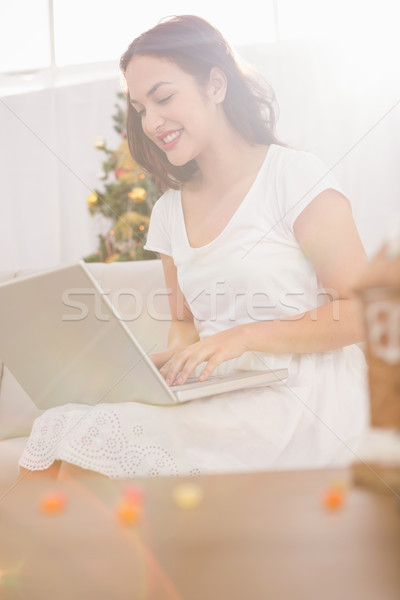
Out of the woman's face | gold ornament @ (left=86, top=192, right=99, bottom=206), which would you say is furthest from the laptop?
gold ornament @ (left=86, top=192, right=99, bottom=206)

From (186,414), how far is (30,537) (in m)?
0.46

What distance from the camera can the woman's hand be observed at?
971mm

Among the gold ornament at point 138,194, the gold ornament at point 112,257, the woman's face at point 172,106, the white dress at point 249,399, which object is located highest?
the woman's face at point 172,106

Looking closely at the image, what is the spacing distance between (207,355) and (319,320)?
0.66 feet

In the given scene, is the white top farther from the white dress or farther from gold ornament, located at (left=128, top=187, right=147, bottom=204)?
gold ornament, located at (left=128, top=187, right=147, bottom=204)

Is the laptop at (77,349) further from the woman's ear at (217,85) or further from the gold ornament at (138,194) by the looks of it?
the gold ornament at (138,194)

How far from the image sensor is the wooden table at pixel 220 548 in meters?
0.37

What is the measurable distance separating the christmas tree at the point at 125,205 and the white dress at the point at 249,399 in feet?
6.54

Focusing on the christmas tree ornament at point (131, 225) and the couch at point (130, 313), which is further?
the christmas tree ornament at point (131, 225)

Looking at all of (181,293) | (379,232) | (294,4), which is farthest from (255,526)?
(294,4)

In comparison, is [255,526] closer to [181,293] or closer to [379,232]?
[181,293]

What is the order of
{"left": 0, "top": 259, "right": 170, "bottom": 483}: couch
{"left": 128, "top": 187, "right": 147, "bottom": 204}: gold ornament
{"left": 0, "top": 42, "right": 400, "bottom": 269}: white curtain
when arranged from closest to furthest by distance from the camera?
{"left": 0, "top": 259, "right": 170, "bottom": 483}: couch, {"left": 128, "top": 187, "right": 147, "bottom": 204}: gold ornament, {"left": 0, "top": 42, "right": 400, "bottom": 269}: white curtain

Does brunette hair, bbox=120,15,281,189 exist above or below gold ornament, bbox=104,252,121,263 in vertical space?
above

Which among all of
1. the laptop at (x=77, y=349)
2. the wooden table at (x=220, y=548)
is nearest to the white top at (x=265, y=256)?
the laptop at (x=77, y=349)
